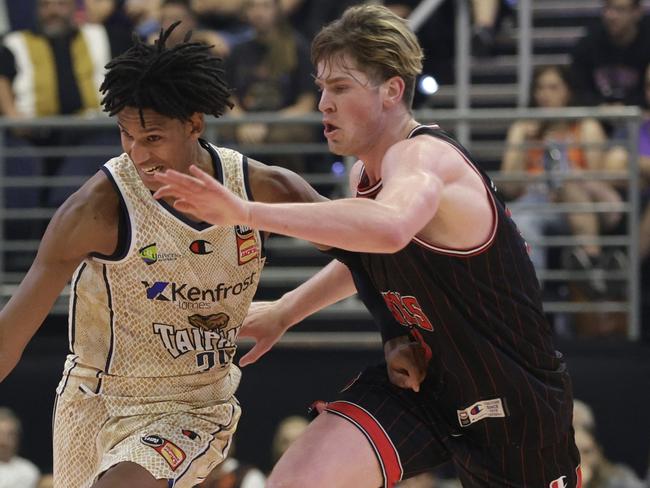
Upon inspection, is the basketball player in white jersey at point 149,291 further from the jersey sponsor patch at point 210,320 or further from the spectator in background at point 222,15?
the spectator in background at point 222,15

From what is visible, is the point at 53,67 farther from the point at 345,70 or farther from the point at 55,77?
the point at 345,70

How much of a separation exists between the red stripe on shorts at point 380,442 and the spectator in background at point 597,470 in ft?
10.3

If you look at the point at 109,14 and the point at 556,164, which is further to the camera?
the point at 109,14

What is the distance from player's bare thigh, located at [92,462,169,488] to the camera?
3.66m

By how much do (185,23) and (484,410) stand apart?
4.87 meters

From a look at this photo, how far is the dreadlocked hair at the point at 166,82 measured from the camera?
12.1 feet

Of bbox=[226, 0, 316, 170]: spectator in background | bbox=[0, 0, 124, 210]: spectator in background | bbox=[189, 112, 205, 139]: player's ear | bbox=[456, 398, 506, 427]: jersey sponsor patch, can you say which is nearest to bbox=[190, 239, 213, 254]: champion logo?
bbox=[189, 112, 205, 139]: player's ear

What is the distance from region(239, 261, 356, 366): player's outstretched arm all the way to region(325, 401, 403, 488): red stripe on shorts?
51 cm

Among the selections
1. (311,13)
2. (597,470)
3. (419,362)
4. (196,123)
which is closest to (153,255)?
(196,123)

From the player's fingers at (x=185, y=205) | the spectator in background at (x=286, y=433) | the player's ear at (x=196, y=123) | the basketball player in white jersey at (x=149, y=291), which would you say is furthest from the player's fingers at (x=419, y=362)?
the spectator in background at (x=286, y=433)

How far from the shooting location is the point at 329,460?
3781mm

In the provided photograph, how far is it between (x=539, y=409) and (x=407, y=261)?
67cm

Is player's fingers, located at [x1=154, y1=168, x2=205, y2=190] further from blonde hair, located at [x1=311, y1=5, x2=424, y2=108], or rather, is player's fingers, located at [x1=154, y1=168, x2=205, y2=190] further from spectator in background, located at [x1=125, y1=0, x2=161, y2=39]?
spectator in background, located at [x1=125, y1=0, x2=161, y2=39]

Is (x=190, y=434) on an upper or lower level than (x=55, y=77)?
lower
